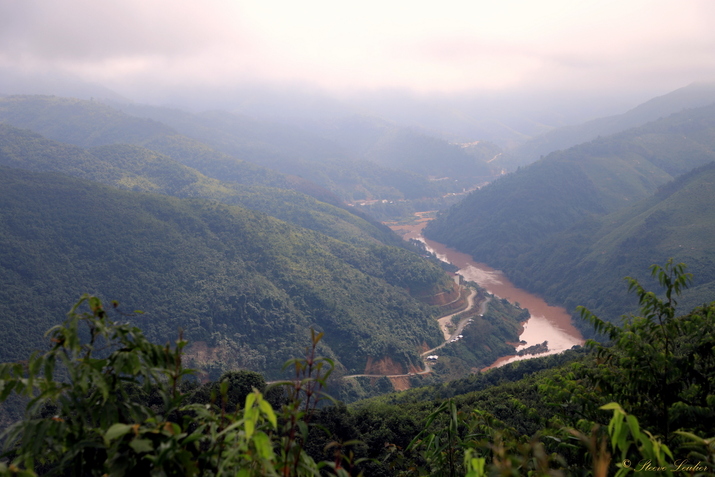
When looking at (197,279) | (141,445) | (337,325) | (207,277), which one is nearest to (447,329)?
(337,325)

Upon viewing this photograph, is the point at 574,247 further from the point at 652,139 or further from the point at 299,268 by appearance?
the point at 652,139

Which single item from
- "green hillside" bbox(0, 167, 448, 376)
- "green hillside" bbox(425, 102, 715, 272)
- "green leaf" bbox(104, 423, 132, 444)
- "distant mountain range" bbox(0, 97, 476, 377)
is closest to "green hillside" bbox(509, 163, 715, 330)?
"green hillside" bbox(425, 102, 715, 272)

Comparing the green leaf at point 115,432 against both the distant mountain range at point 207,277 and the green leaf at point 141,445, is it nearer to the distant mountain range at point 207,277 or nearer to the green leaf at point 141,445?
the green leaf at point 141,445

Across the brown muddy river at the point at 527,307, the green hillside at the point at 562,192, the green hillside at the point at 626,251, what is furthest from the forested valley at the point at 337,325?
the brown muddy river at the point at 527,307

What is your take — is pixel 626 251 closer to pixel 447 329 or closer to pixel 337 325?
pixel 447 329

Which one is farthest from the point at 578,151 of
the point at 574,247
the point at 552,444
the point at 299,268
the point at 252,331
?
the point at 552,444

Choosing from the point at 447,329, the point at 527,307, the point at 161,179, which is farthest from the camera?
the point at 161,179
